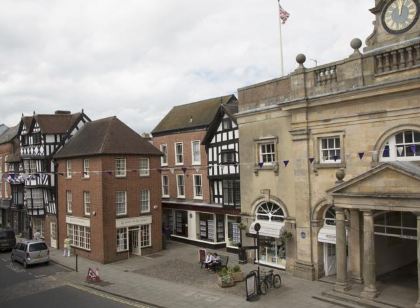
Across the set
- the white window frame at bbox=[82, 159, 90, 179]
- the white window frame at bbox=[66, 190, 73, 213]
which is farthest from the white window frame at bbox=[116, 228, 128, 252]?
the white window frame at bbox=[66, 190, 73, 213]

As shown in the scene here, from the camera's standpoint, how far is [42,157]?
107ft

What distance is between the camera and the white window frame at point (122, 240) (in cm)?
2653

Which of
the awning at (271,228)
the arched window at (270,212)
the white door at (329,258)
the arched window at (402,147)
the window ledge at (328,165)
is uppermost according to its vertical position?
the arched window at (402,147)

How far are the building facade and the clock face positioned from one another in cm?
1186

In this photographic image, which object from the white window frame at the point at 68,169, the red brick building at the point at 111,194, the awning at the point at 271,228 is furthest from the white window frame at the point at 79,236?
the awning at the point at 271,228

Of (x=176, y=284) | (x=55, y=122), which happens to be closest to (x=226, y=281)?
(x=176, y=284)

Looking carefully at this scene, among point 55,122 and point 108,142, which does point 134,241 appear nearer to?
point 108,142

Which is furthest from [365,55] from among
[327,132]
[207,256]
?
[207,256]

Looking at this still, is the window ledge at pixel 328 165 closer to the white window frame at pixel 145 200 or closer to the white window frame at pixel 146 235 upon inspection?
the white window frame at pixel 145 200

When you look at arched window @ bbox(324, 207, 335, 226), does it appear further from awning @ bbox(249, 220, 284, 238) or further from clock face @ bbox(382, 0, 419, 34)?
clock face @ bbox(382, 0, 419, 34)

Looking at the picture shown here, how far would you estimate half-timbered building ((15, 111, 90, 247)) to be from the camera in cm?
3241

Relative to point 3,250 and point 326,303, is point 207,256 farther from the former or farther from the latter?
point 3,250

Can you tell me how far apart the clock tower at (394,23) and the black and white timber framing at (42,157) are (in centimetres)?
2396

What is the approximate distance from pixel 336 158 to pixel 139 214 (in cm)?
1465
